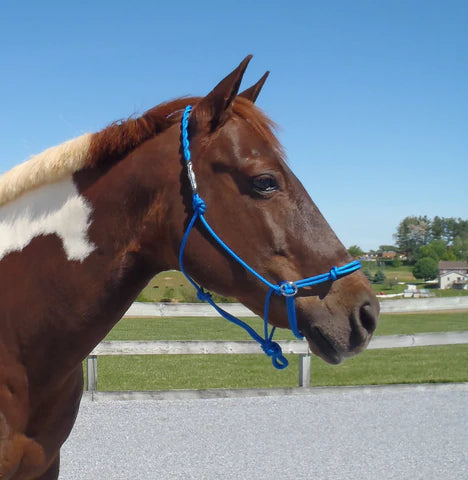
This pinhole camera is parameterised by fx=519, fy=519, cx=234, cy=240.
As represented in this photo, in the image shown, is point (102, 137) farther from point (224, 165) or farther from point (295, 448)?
point (295, 448)

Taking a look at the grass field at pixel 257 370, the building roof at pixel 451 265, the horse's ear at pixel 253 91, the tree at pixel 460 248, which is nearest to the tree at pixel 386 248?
the tree at pixel 460 248

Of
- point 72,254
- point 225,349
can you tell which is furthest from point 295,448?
point 72,254

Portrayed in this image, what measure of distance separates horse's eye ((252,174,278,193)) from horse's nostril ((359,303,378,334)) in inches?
19.6

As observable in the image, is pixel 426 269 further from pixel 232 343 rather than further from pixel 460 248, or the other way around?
pixel 232 343

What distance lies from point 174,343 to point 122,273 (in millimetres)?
5687

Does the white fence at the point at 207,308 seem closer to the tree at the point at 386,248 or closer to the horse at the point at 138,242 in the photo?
the horse at the point at 138,242

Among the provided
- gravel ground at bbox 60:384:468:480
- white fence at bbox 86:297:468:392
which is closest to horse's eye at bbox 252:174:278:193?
gravel ground at bbox 60:384:468:480

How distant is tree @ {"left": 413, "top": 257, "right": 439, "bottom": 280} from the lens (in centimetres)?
6162

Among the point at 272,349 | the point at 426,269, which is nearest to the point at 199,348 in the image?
the point at 272,349

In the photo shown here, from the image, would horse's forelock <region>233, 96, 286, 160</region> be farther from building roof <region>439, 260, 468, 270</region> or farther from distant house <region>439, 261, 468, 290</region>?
building roof <region>439, 260, 468, 270</region>

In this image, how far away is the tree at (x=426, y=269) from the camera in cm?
6162

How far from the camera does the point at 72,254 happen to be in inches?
73.0

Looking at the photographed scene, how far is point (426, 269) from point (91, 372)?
60.1 m

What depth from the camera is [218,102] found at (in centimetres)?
182
